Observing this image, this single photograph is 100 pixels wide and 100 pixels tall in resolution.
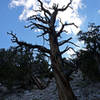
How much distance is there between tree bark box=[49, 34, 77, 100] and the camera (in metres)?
5.15

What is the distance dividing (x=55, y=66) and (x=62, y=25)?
3.20 m

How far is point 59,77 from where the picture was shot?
551cm

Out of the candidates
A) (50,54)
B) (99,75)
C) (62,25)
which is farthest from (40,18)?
(99,75)

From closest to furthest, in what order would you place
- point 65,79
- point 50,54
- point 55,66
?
point 65,79 < point 55,66 < point 50,54

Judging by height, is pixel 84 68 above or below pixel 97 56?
below

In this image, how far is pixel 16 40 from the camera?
6.75 m

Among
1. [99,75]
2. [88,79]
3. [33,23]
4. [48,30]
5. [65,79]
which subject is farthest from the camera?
[88,79]

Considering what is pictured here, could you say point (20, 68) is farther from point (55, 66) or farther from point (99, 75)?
point (55, 66)

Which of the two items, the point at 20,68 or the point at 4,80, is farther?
the point at 20,68

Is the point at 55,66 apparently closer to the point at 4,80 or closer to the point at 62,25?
the point at 62,25

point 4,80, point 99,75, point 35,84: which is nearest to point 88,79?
point 99,75

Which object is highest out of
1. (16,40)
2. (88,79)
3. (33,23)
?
(33,23)

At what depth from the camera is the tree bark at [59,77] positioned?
515 centimetres

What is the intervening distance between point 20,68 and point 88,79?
8.08 m
